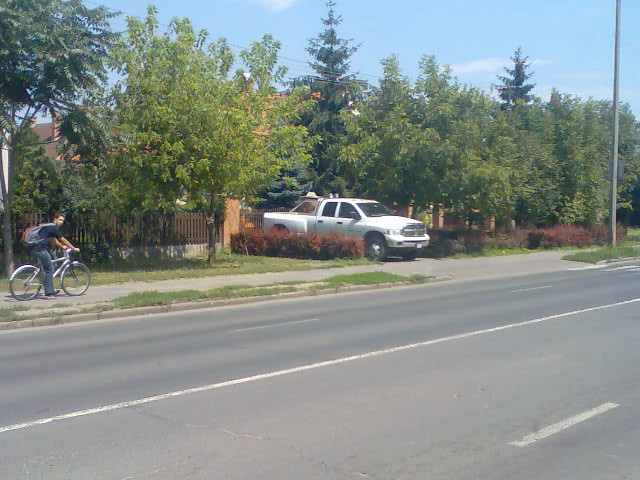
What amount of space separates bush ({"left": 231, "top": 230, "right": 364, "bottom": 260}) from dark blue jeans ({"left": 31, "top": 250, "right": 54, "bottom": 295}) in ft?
36.1

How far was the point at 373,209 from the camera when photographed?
2600 cm

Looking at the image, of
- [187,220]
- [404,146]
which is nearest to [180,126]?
[187,220]

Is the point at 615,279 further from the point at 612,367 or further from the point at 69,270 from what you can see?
the point at 69,270

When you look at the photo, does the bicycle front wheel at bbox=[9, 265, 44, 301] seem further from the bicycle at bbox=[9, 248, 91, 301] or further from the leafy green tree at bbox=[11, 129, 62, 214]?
the leafy green tree at bbox=[11, 129, 62, 214]

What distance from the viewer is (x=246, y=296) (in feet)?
52.5

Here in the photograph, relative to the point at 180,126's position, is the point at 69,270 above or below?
below

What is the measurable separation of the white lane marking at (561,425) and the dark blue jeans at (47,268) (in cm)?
1169

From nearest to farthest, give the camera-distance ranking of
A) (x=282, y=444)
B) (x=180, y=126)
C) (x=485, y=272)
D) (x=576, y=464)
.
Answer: (x=576, y=464) < (x=282, y=444) < (x=180, y=126) < (x=485, y=272)

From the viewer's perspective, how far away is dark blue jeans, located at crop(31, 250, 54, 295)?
15055 millimetres

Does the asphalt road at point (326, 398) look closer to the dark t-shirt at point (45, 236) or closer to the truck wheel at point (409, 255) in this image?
the dark t-shirt at point (45, 236)

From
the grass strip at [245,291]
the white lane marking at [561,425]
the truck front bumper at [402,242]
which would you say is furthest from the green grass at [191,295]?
the white lane marking at [561,425]

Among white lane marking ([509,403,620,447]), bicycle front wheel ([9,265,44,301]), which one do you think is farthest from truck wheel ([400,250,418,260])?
white lane marking ([509,403,620,447])

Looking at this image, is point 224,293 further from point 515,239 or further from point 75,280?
point 515,239

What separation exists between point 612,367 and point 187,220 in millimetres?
18604
